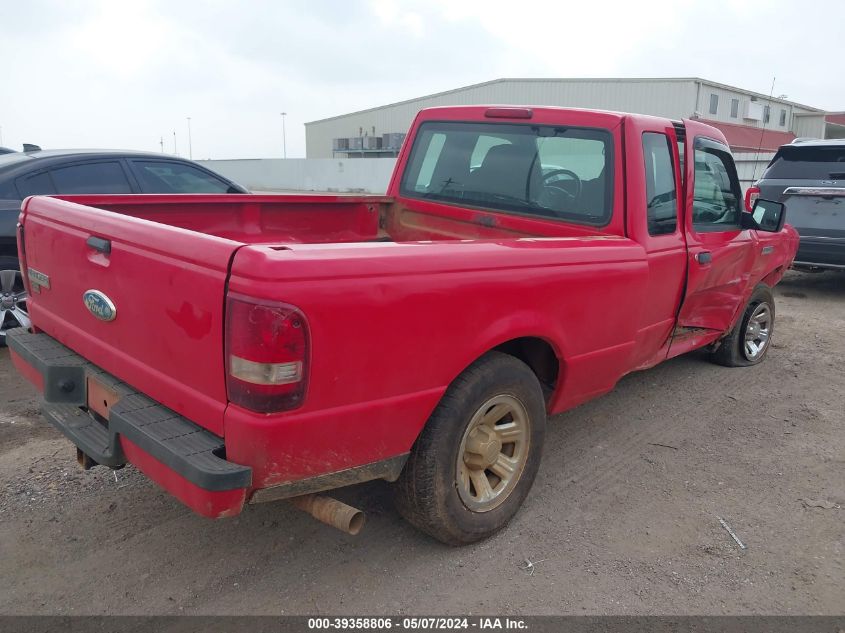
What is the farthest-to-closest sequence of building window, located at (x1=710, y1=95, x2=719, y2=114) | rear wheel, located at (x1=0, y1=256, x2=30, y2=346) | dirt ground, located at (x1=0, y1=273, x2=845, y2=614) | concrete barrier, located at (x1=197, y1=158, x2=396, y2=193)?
building window, located at (x1=710, y1=95, x2=719, y2=114)
concrete barrier, located at (x1=197, y1=158, x2=396, y2=193)
rear wheel, located at (x1=0, y1=256, x2=30, y2=346)
dirt ground, located at (x1=0, y1=273, x2=845, y2=614)

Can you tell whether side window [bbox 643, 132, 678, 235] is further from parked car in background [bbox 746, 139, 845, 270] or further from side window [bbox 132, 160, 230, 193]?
parked car in background [bbox 746, 139, 845, 270]

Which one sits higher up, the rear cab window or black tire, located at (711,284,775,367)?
the rear cab window

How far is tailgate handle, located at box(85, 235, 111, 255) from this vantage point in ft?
8.63

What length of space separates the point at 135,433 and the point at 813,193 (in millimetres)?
8459

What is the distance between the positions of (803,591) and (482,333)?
177cm

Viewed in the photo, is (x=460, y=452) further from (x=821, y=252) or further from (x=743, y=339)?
(x=821, y=252)

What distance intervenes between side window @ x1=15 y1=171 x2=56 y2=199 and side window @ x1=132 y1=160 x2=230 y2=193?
2.46 ft

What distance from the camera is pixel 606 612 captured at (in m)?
2.70

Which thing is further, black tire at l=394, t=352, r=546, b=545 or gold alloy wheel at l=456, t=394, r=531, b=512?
gold alloy wheel at l=456, t=394, r=531, b=512

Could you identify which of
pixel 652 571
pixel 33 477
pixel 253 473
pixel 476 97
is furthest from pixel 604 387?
pixel 476 97

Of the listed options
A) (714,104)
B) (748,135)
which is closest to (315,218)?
(714,104)

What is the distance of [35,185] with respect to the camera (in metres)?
5.52

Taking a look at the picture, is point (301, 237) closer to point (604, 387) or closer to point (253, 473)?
point (604, 387)

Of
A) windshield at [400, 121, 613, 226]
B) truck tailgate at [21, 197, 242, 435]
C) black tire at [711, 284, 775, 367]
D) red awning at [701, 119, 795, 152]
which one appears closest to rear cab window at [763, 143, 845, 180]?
black tire at [711, 284, 775, 367]
